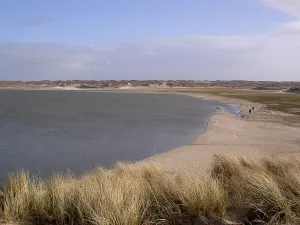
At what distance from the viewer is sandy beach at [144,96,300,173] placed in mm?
14498

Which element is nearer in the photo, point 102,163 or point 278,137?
point 102,163

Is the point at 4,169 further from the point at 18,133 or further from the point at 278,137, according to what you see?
the point at 278,137

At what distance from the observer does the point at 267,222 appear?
4.79 m

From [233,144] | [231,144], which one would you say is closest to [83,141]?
[231,144]

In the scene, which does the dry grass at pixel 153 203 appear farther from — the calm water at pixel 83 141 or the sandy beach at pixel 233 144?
the calm water at pixel 83 141

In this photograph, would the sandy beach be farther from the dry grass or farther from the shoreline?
the dry grass

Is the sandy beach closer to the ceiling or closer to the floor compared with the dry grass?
closer to the floor

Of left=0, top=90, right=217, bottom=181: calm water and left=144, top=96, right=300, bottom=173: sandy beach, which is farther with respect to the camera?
left=0, top=90, right=217, bottom=181: calm water

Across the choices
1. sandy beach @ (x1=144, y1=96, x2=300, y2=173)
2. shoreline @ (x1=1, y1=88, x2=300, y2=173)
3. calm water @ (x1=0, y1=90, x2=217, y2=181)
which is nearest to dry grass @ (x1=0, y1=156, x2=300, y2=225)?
sandy beach @ (x1=144, y1=96, x2=300, y2=173)

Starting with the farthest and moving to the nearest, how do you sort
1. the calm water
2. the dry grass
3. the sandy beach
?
the calm water → the sandy beach → the dry grass

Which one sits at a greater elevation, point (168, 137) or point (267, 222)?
point (267, 222)

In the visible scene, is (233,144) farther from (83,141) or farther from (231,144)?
(83,141)

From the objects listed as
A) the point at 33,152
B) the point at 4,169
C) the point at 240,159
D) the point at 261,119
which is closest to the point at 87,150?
the point at 33,152

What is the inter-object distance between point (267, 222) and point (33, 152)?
46.7ft
